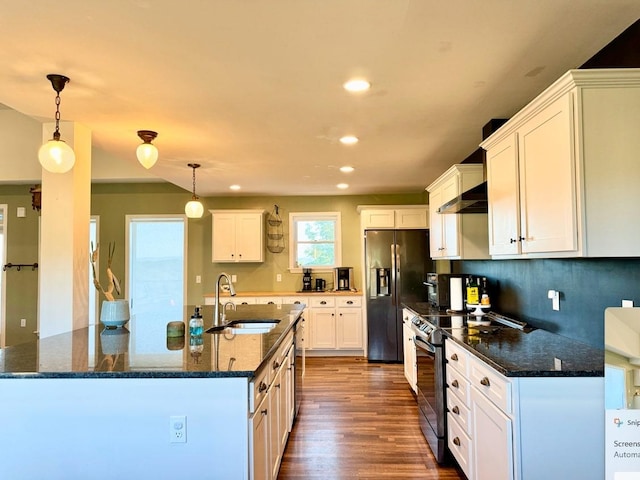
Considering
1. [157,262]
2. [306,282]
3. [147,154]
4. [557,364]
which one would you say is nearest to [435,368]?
[557,364]

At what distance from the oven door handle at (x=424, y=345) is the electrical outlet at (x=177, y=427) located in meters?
1.78

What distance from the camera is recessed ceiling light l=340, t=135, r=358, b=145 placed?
3.46 m

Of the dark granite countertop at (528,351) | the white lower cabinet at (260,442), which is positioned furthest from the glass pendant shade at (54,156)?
the dark granite countertop at (528,351)

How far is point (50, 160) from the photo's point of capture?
7.72 ft

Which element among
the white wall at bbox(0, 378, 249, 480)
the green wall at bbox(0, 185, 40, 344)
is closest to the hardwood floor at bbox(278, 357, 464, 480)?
the white wall at bbox(0, 378, 249, 480)

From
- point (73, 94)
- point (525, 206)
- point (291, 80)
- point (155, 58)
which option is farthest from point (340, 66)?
point (73, 94)

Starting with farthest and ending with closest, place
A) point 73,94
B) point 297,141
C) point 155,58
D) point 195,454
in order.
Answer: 1. point 297,141
2. point 73,94
3. point 155,58
4. point 195,454

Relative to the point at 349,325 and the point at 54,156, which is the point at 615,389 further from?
the point at 349,325

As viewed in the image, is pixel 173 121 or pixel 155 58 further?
pixel 173 121

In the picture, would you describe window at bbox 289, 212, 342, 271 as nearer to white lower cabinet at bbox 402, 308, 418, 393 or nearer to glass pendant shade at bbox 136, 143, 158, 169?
white lower cabinet at bbox 402, 308, 418, 393

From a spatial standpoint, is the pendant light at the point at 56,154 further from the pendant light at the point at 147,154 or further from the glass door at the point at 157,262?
the glass door at the point at 157,262

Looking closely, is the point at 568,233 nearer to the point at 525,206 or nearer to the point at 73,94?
the point at 525,206

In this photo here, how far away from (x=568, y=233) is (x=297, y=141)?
7.57 feet

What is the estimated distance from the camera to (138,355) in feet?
6.73
